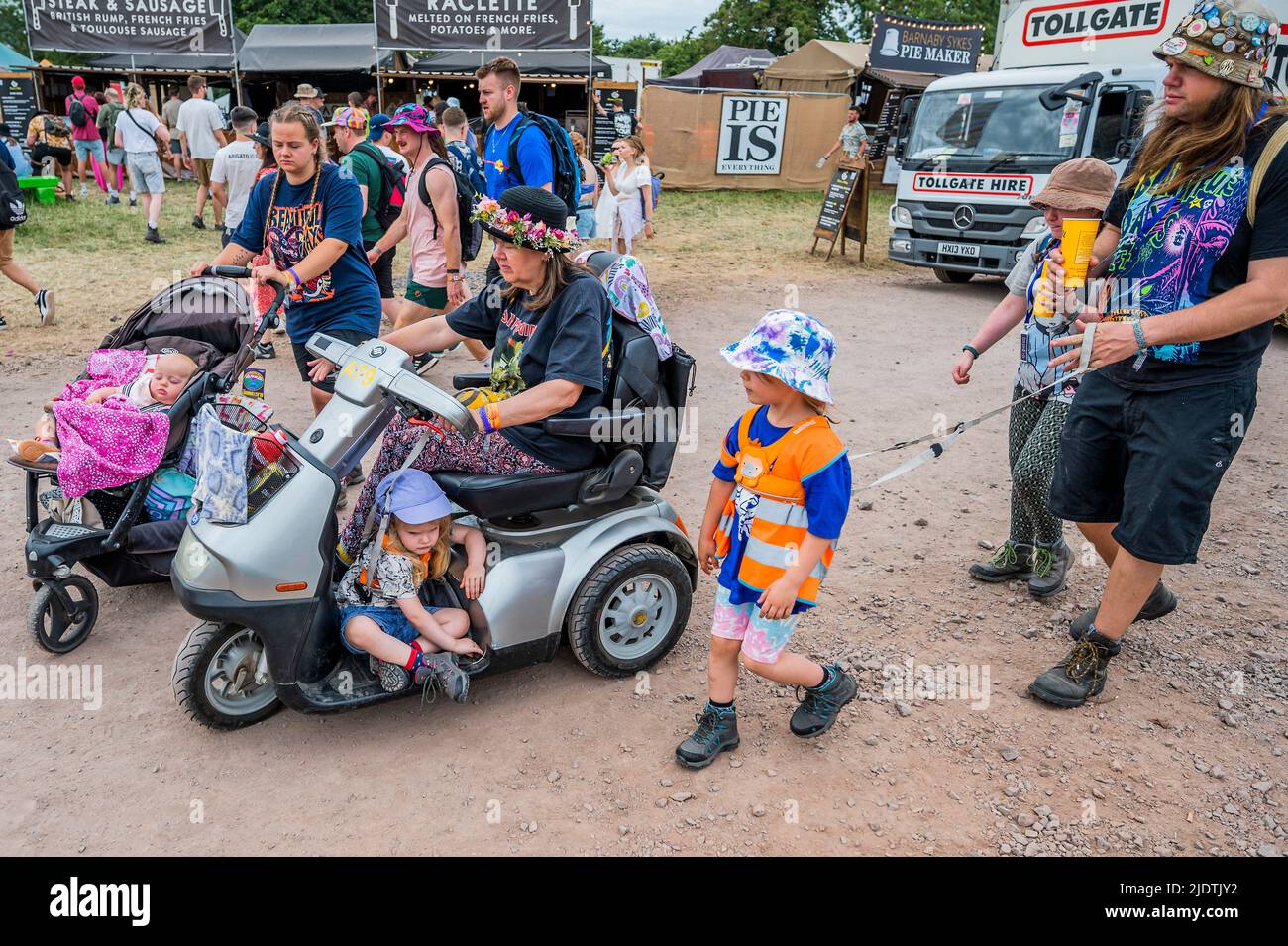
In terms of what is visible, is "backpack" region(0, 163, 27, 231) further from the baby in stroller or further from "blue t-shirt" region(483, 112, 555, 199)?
the baby in stroller

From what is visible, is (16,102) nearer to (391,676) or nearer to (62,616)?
(62,616)

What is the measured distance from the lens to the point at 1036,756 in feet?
9.89

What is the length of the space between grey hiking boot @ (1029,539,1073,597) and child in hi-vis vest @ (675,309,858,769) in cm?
156

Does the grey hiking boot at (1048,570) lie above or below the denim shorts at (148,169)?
below

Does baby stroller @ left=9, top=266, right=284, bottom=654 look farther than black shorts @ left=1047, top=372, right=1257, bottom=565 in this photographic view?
Yes

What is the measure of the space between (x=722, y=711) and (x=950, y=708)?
35.9 inches

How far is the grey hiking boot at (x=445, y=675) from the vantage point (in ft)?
9.65

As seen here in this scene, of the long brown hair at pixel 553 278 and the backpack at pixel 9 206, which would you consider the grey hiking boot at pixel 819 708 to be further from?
the backpack at pixel 9 206

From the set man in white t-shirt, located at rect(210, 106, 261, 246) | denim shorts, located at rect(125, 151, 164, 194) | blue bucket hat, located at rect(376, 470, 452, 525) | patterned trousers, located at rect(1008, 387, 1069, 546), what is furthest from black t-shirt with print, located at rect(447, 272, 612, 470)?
denim shorts, located at rect(125, 151, 164, 194)

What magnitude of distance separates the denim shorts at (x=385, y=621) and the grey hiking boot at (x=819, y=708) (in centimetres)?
133

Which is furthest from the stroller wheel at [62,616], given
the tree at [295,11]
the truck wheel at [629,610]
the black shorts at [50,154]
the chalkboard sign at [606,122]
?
the tree at [295,11]

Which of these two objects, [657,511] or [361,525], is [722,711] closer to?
[657,511]

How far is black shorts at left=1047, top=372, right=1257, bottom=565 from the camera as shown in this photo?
286 cm

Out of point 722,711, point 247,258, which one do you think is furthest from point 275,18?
point 722,711
